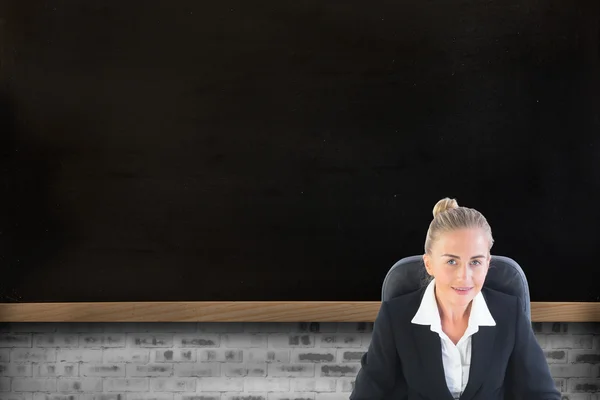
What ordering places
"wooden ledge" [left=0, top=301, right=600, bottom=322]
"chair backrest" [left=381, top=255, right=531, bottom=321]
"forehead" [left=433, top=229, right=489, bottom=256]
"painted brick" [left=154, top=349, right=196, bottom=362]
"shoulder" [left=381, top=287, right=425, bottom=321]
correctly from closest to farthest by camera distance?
"forehead" [left=433, top=229, right=489, bottom=256], "shoulder" [left=381, top=287, right=425, bottom=321], "chair backrest" [left=381, top=255, right=531, bottom=321], "wooden ledge" [left=0, top=301, right=600, bottom=322], "painted brick" [left=154, top=349, right=196, bottom=362]

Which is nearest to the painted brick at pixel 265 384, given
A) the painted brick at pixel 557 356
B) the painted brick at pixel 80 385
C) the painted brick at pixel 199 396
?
the painted brick at pixel 199 396

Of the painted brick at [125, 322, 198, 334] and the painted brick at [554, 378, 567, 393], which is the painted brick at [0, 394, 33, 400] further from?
the painted brick at [554, 378, 567, 393]

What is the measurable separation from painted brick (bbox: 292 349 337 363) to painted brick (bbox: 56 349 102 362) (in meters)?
0.78

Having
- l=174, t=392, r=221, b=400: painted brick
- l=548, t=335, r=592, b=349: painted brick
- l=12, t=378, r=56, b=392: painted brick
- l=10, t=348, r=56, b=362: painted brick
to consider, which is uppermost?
l=548, t=335, r=592, b=349: painted brick

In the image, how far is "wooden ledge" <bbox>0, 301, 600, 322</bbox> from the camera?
285 centimetres

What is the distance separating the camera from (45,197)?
285 centimetres

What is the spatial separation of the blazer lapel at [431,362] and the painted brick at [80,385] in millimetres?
1748

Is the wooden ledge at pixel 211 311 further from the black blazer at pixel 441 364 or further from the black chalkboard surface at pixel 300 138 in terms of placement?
the black blazer at pixel 441 364

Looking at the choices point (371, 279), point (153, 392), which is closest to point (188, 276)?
point (153, 392)

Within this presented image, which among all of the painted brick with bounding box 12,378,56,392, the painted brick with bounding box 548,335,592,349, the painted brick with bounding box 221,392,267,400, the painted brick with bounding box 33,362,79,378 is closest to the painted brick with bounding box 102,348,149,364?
the painted brick with bounding box 33,362,79,378

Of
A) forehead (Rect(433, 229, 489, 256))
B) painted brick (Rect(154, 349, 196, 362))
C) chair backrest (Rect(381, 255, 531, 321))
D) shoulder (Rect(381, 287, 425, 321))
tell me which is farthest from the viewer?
painted brick (Rect(154, 349, 196, 362))

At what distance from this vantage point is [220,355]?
2957mm

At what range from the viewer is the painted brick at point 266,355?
2.96 meters

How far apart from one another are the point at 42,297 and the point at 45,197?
1.28 feet
